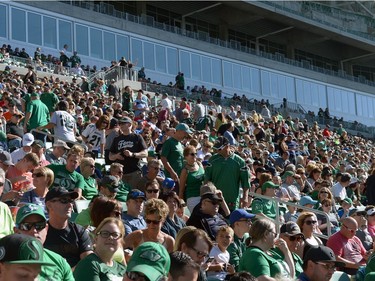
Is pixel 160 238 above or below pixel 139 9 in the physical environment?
below

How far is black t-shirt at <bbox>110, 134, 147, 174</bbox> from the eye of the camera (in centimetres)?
1051

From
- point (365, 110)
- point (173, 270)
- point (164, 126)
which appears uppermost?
point (365, 110)

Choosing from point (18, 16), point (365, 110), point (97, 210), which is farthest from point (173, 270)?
point (365, 110)

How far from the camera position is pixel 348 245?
8.98 metres

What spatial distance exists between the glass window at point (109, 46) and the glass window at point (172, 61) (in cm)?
396

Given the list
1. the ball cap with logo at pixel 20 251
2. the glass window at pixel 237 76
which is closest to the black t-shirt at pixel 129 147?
the ball cap with logo at pixel 20 251

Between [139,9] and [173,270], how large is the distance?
40.3m

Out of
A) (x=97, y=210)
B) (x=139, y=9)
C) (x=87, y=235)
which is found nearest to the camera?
(x=87, y=235)

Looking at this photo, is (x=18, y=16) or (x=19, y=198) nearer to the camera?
(x=19, y=198)

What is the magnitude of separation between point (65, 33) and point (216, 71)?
1084 centimetres

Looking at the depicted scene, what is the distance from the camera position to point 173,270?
445 cm

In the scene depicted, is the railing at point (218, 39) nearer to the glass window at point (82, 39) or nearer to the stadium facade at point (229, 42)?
the stadium facade at point (229, 42)

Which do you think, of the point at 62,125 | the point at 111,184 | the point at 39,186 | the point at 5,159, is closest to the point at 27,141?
the point at 5,159

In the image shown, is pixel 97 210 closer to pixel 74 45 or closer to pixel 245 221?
pixel 245 221
